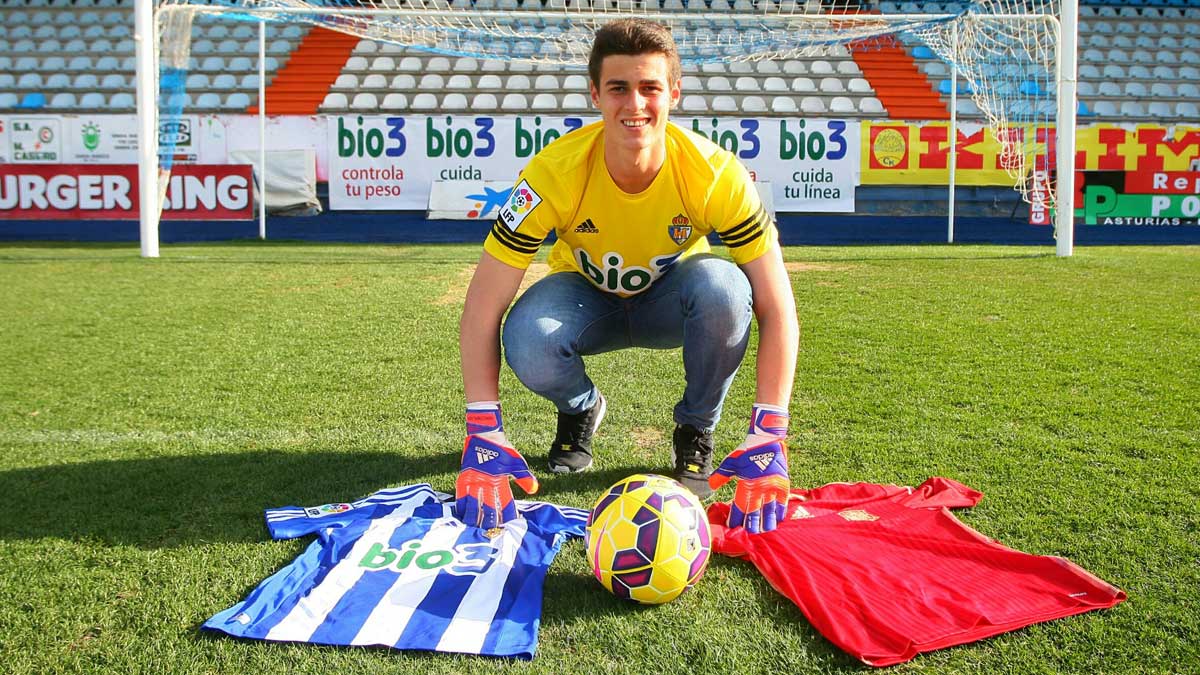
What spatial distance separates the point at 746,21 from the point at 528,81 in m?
7.63

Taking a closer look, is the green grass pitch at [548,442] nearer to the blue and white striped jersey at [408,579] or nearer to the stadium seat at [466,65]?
the blue and white striped jersey at [408,579]

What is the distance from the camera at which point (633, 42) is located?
2.56 m

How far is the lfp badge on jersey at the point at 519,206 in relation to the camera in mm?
2701

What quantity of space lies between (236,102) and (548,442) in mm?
14823

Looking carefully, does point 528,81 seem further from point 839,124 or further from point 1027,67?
point 1027,67

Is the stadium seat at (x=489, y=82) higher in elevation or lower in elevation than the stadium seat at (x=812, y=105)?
higher

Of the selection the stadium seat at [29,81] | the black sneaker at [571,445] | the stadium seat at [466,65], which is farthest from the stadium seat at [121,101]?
the black sneaker at [571,445]

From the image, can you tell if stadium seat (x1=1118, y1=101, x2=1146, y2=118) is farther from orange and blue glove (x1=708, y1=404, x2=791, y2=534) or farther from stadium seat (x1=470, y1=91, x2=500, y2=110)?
orange and blue glove (x1=708, y1=404, x2=791, y2=534)

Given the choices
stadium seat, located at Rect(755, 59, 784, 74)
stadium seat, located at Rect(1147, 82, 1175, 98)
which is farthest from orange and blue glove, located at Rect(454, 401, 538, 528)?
stadium seat, located at Rect(1147, 82, 1175, 98)

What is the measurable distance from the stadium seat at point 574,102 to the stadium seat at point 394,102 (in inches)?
107

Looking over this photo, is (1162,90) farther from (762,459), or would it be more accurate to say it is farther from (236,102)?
(762,459)

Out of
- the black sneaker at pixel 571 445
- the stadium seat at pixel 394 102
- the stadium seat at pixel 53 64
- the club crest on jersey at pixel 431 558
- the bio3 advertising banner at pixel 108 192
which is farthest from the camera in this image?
the stadium seat at pixel 53 64

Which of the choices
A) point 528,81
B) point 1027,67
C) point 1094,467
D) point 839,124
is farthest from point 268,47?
point 1094,467

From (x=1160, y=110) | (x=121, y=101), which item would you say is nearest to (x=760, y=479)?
(x=121, y=101)
